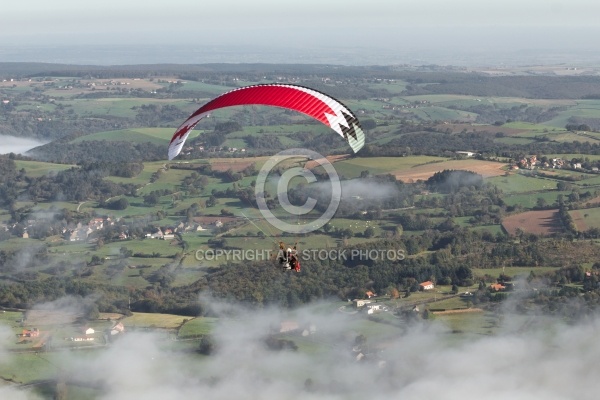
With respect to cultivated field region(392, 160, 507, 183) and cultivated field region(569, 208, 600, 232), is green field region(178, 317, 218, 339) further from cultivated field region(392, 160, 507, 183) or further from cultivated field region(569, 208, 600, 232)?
cultivated field region(392, 160, 507, 183)

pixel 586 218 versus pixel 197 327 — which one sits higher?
pixel 586 218

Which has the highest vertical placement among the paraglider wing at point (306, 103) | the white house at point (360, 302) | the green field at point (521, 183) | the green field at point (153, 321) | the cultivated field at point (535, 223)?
the paraglider wing at point (306, 103)

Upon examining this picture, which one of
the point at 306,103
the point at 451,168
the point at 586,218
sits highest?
the point at 306,103

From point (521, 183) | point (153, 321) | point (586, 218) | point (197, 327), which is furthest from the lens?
point (521, 183)

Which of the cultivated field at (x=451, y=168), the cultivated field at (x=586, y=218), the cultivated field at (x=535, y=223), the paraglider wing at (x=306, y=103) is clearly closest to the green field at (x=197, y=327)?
the paraglider wing at (x=306, y=103)

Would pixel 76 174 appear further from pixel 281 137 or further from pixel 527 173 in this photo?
pixel 527 173

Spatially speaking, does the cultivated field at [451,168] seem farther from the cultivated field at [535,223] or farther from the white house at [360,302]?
the white house at [360,302]

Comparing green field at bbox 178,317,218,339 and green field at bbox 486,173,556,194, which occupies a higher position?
green field at bbox 486,173,556,194

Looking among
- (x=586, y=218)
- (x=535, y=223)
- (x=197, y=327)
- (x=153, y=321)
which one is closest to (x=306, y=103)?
(x=197, y=327)

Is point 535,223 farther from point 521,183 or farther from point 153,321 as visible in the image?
point 153,321

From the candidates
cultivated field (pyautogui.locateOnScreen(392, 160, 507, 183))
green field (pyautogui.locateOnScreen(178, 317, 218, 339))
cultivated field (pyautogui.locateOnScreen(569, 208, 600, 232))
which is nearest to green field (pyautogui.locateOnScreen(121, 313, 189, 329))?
green field (pyautogui.locateOnScreen(178, 317, 218, 339))

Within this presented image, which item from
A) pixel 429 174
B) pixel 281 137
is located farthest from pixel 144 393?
pixel 281 137
